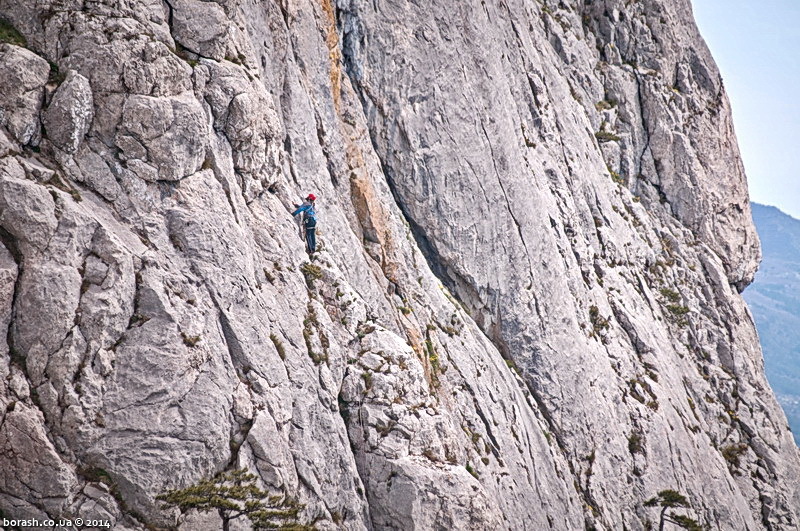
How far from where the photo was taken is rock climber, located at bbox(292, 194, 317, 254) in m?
27.0

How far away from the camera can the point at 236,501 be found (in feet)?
68.8

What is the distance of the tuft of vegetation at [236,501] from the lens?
20.0 metres

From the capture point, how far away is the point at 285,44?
29.4 metres

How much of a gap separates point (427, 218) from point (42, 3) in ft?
71.6

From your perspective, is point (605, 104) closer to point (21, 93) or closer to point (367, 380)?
point (367, 380)

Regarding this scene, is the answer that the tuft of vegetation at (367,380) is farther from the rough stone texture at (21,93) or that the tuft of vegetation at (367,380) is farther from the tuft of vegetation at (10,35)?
the tuft of vegetation at (10,35)

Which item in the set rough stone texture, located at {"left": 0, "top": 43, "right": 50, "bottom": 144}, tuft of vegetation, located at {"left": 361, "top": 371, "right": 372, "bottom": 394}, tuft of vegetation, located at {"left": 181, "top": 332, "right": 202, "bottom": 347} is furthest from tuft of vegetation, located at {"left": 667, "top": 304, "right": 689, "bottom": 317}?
rough stone texture, located at {"left": 0, "top": 43, "right": 50, "bottom": 144}

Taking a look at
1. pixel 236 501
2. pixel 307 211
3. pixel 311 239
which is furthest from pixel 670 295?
pixel 236 501

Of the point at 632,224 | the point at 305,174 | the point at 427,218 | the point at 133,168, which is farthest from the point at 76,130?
the point at 632,224

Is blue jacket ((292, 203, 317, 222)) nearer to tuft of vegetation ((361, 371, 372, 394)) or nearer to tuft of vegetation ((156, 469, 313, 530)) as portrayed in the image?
tuft of vegetation ((361, 371, 372, 394))

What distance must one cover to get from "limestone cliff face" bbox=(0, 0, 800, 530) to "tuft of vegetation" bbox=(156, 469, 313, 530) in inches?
15.6

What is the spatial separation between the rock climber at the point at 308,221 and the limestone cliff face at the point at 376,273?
0.81 metres

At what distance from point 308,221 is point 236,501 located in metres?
11.2

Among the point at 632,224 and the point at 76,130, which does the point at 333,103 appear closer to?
the point at 76,130
